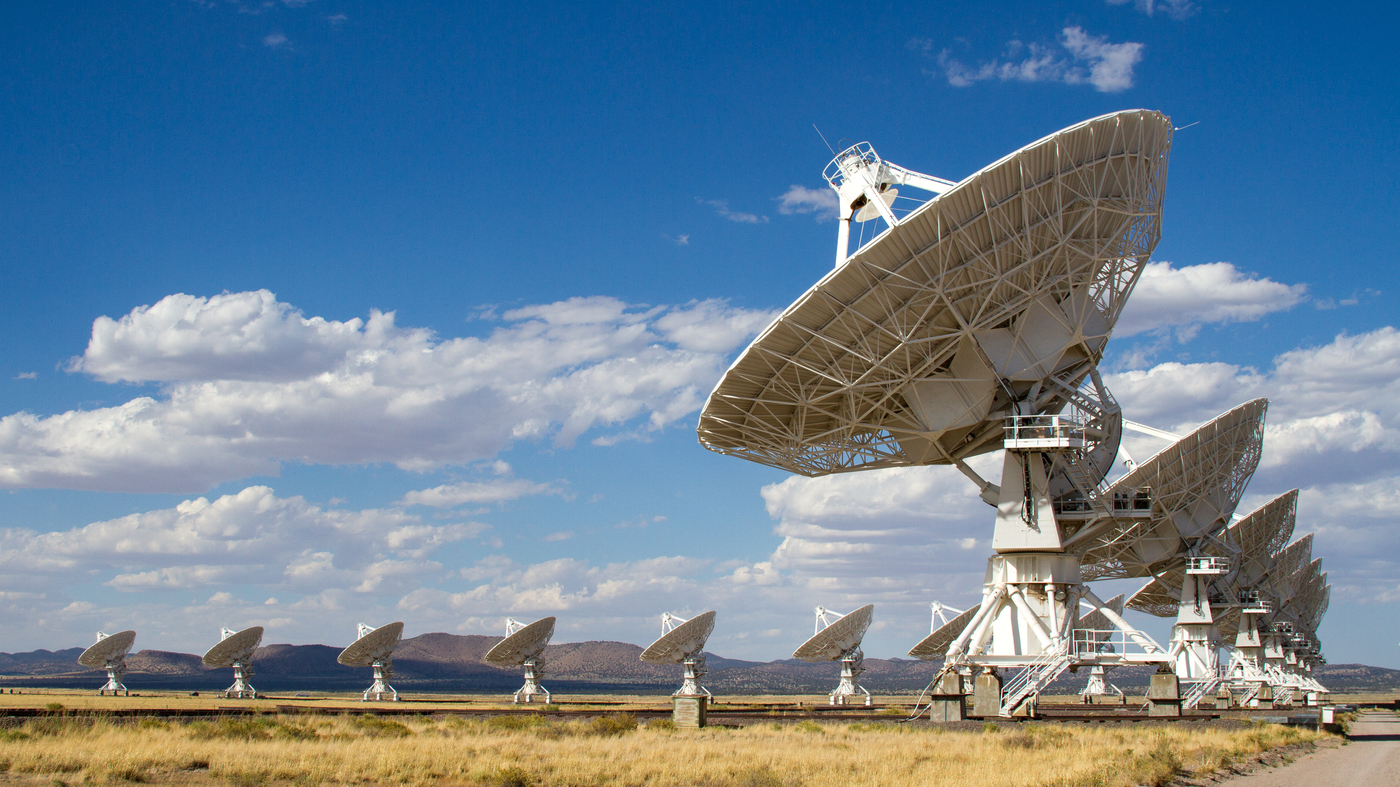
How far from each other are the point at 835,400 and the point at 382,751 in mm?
15945

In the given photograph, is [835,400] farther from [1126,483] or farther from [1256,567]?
[1256,567]

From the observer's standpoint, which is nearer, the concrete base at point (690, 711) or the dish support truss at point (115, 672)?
the concrete base at point (690, 711)

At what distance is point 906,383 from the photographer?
2816 centimetres

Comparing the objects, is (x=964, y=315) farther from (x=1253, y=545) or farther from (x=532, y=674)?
(x=532, y=674)

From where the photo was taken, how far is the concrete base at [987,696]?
1134 inches

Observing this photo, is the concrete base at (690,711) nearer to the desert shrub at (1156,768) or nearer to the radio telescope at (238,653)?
the desert shrub at (1156,768)

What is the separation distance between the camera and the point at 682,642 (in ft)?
191

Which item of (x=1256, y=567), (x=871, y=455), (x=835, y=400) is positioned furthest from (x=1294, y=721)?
(x=1256, y=567)

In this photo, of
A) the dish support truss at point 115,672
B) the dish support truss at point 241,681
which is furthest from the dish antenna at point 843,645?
the dish support truss at point 115,672

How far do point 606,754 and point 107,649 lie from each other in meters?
71.5

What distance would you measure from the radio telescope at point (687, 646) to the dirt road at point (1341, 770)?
114 feet

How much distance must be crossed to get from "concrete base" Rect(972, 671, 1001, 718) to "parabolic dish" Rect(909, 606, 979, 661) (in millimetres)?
29951

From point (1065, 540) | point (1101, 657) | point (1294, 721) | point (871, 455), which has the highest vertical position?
point (871, 455)

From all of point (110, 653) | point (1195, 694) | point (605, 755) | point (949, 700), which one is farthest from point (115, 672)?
point (1195, 694)
